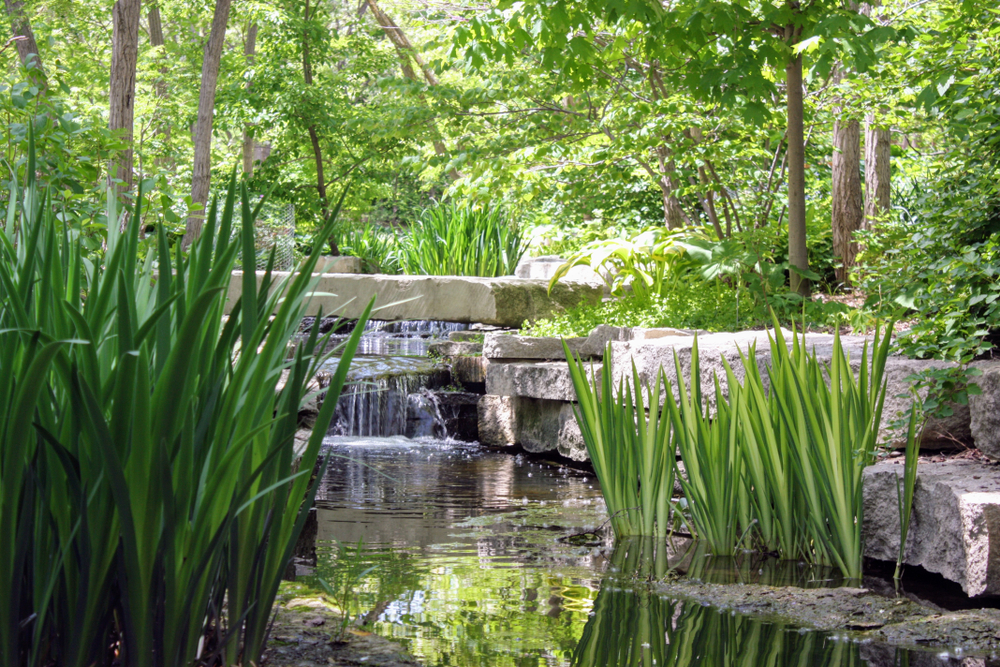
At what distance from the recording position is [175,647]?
3.97ft

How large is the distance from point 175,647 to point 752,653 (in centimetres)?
131

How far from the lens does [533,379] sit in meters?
5.88

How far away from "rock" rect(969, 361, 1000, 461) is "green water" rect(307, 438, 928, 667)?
89 cm

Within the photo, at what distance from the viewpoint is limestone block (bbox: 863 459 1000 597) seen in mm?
2482

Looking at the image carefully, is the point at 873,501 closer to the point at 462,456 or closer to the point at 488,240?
the point at 462,456

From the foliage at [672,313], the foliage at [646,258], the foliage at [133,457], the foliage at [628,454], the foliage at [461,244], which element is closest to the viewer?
the foliage at [133,457]

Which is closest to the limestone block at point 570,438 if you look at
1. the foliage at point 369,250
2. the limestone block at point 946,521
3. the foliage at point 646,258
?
the foliage at point 646,258

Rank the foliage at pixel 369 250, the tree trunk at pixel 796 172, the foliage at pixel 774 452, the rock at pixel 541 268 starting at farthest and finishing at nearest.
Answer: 1. the foliage at pixel 369 250
2. the rock at pixel 541 268
3. the tree trunk at pixel 796 172
4. the foliage at pixel 774 452

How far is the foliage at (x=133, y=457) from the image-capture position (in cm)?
111

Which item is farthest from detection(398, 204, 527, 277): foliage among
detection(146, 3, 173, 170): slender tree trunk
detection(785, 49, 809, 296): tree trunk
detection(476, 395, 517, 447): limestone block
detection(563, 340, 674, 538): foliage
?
detection(563, 340, 674, 538): foliage

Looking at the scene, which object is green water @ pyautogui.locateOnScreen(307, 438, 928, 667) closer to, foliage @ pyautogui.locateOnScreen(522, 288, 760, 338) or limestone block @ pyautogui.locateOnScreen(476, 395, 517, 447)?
limestone block @ pyautogui.locateOnScreen(476, 395, 517, 447)

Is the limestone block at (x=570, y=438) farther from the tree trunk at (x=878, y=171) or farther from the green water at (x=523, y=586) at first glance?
the tree trunk at (x=878, y=171)

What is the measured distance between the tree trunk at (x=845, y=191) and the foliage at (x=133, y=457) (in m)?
7.51

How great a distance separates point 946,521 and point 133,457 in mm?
2466
